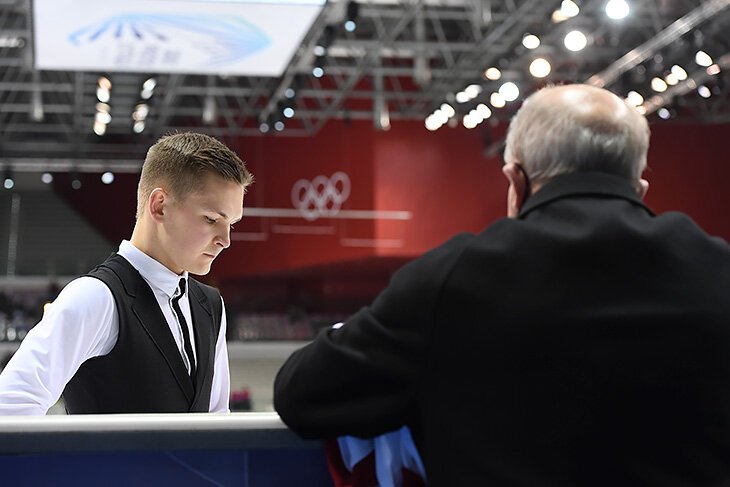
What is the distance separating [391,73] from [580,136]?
472 inches

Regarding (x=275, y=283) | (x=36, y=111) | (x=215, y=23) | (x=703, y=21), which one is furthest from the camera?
(x=275, y=283)

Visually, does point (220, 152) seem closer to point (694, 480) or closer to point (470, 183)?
point (694, 480)

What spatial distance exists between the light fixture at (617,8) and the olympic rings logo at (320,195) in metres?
5.81

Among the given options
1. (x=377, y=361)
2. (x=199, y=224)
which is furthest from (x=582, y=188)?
(x=199, y=224)

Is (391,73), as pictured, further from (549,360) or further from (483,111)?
(549,360)

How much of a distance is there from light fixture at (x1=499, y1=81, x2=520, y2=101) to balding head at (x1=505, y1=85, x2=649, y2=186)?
1003 centimetres

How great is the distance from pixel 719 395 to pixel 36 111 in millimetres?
12915

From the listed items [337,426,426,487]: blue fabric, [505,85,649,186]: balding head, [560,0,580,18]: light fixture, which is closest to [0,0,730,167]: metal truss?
[560,0,580,18]: light fixture

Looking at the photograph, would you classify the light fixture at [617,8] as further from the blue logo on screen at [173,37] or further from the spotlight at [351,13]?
the blue logo on screen at [173,37]

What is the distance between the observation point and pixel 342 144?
13.7 meters

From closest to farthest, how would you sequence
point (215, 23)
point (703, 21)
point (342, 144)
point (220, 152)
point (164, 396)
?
point (164, 396)
point (220, 152)
point (215, 23)
point (703, 21)
point (342, 144)

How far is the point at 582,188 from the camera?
4.04 feet

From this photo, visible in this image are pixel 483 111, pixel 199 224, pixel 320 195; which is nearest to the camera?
pixel 199 224

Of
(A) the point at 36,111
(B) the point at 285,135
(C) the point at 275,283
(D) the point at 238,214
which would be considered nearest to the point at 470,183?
(B) the point at 285,135
